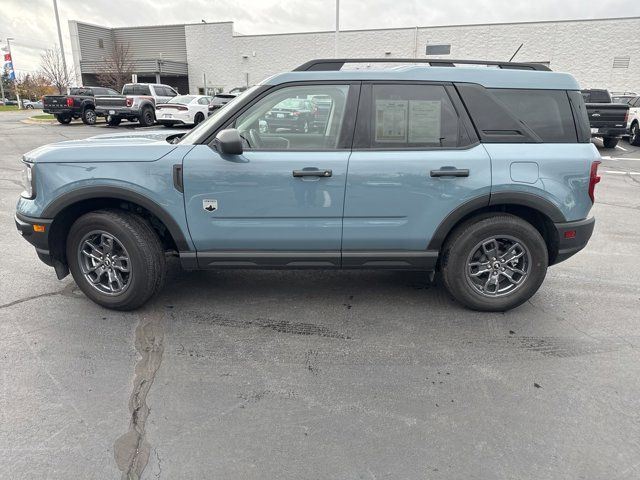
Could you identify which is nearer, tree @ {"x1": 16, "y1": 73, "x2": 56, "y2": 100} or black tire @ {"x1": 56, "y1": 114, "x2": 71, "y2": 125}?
black tire @ {"x1": 56, "y1": 114, "x2": 71, "y2": 125}

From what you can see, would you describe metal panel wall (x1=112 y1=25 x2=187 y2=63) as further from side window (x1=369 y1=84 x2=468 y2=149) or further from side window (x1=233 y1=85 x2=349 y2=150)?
side window (x1=369 y1=84 x2=468 y2=149)

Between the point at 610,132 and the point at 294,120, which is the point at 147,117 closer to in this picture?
the point at 610,132

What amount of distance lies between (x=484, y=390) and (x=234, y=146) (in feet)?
7.57

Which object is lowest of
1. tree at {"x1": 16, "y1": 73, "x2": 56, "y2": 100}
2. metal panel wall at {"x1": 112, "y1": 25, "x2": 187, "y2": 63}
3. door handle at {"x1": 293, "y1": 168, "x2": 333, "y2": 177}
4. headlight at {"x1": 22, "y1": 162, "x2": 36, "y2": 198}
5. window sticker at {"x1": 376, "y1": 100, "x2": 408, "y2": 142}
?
headlight at {"x1": 22, "y1": 162, "x2": 36, "y2": 198}

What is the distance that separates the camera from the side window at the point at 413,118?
11.6 ft

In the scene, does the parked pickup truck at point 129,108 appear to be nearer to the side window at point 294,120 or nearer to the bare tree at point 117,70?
the bare tree at point 117,70

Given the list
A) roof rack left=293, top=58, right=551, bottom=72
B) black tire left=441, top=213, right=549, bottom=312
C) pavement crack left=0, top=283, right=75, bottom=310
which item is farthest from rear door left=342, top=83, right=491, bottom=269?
pavement crack left=0, top=283, right=75, bottom=310

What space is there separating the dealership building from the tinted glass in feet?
92.1

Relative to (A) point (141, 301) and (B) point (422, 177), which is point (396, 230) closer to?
(B) point (422, 177)

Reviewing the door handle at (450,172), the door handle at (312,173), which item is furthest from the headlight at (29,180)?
the door handle at (450,172)

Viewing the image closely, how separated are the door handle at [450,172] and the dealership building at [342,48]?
28665 millimetres

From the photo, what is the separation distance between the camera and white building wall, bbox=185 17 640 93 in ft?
95.5

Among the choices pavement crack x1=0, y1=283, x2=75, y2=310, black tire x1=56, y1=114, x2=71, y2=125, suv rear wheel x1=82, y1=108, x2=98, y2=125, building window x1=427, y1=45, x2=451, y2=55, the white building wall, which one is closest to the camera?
pavement crack x1=0, y1=283, x2=75, y2=310

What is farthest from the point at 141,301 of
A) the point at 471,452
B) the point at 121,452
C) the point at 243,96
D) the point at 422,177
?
the point at 471,452
